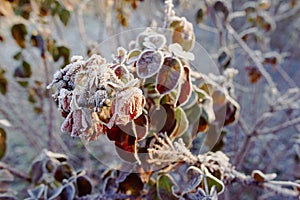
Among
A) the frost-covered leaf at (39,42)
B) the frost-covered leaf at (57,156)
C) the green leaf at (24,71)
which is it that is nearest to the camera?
the frost-covered leaf at (57,156)

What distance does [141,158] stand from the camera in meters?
1.02

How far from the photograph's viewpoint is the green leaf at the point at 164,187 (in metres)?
1.06

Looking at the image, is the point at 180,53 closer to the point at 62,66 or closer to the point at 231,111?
the point at 231,111

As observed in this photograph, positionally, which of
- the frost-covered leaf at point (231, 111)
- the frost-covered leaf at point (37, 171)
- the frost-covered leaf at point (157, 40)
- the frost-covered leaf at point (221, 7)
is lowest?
the frost-covered leaf at point (37, 171)

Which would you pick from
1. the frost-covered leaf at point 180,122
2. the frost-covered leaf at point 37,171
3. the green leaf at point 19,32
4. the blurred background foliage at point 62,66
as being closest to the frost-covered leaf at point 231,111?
the blurred background foliage at point 62,66

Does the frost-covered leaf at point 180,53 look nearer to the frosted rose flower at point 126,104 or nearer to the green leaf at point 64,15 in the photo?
the frosted rose flower at point 126,104

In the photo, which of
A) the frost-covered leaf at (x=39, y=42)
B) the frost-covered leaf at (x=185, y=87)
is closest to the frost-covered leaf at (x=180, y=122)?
the frost-covered leaf at (x=185, y=87)

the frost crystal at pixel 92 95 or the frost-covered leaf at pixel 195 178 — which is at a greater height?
the frost crystal at pixel 92 95

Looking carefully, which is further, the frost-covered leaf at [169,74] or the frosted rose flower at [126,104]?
the frost-covered leaf at [169,74]

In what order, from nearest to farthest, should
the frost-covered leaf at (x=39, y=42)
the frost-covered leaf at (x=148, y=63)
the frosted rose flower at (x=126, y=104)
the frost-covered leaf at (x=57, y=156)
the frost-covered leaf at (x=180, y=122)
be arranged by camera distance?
the frosted rose flower at (x=126, y=104) < the frost-covered leaf at (x=148, y=63) < the frost-covered leaf at (x=180, y=122) < the frost-covered leaf at (x=57, y=156) < the frost-covered leaf at (x=39, y=42)

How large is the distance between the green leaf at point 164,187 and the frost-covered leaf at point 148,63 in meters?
0.31

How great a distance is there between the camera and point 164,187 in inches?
42.1

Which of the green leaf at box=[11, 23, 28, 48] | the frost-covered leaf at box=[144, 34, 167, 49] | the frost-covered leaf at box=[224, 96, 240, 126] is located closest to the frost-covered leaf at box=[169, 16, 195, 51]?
the frost-covered leaf at box=[144, 34, 167, 49]

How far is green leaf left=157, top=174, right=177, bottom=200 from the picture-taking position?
106 centimetres
